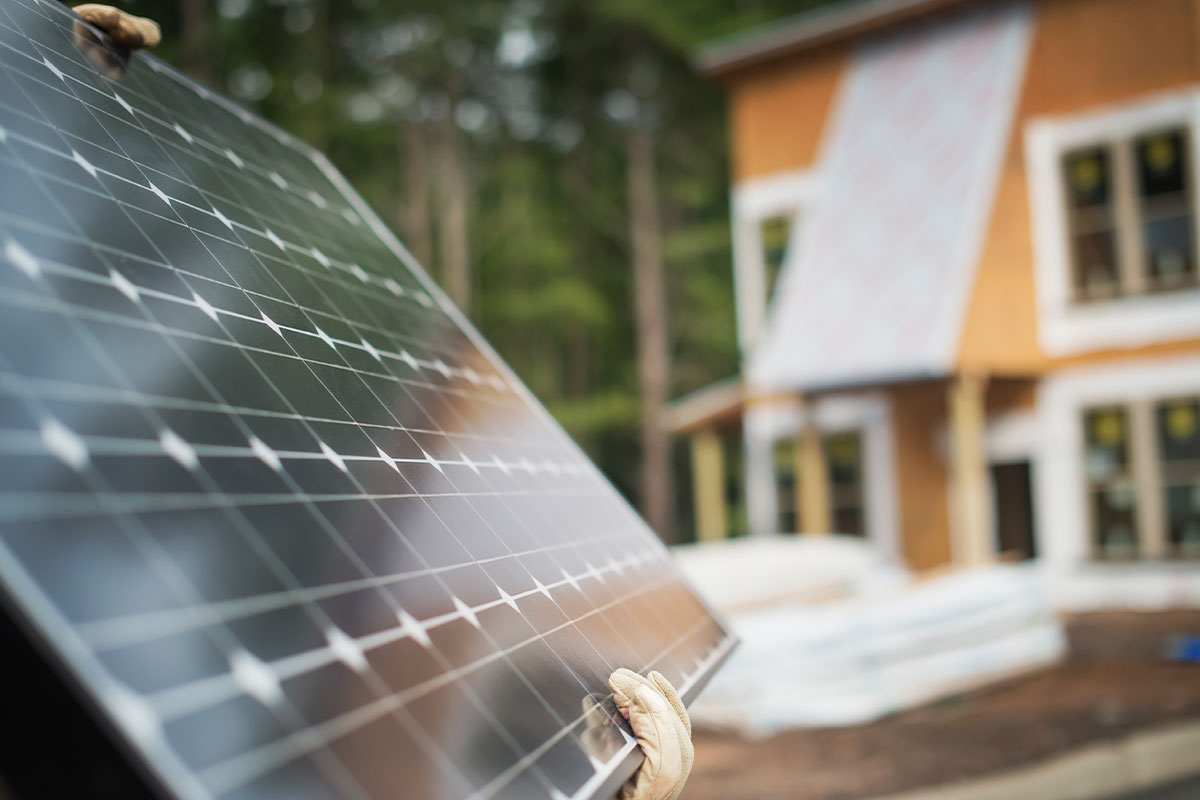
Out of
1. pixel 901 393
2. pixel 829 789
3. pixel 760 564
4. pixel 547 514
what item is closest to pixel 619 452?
pixel 901 393

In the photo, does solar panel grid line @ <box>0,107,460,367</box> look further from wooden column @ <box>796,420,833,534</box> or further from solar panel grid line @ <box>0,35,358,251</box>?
wooden column @ <box>796,420,833,534</box>

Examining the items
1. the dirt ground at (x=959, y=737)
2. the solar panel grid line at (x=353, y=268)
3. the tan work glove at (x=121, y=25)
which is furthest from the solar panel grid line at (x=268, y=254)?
the dirt ground at (x=959, y=737)

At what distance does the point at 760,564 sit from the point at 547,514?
8.48m

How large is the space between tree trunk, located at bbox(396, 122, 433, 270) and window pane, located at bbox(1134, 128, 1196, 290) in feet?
57.1

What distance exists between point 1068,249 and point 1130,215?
902 mm

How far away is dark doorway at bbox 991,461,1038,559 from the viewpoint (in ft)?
52.6

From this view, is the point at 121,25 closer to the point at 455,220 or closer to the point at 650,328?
the point at 455,220

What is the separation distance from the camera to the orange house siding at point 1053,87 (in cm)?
1407

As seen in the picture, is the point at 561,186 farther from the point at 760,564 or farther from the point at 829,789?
the point at 829,789

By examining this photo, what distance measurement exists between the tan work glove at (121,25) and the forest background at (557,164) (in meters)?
20.1

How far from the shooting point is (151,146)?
307 centimetres

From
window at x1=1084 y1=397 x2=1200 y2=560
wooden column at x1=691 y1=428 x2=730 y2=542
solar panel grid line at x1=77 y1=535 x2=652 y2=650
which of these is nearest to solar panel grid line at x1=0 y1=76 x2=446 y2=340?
solar panel grid line at x1=77 y1=535 x2=652 y2=650

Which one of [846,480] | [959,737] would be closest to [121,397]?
[959,737]

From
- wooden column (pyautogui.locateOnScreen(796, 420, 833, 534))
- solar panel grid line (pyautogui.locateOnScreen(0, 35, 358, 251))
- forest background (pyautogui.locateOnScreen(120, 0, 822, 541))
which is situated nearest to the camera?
solar panel grid line (pyautogui.locateOnScreen(0, 35, 358, 251))
